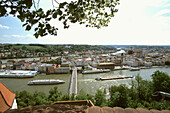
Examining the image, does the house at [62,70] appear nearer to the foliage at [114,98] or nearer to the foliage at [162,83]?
the foliage at [114,98]

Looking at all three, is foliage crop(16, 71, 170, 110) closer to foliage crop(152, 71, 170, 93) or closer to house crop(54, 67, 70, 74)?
foliage crop(152, 71, 170, 93)

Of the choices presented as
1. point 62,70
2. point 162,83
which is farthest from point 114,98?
point 62,70

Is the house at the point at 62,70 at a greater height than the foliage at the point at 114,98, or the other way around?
the foliage at the point at 114,98

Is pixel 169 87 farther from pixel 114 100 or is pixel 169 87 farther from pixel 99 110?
pixel 99 110

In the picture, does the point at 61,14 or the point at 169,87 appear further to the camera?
the point at 169,87

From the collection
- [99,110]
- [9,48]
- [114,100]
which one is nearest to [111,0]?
[99,110]

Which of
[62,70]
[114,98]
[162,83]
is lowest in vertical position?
[62,70]

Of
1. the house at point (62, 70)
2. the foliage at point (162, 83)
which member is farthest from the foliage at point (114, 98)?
the house at point (62, 70)

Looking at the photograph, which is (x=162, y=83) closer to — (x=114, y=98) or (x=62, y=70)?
(x=114, y=98)

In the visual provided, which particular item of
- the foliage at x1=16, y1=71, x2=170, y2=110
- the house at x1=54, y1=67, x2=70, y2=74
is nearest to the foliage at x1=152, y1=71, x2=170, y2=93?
the foliage at x1=16, y1=71, x2=170, y2=110

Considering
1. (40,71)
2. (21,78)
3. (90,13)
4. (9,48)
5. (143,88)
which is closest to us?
(90,13)

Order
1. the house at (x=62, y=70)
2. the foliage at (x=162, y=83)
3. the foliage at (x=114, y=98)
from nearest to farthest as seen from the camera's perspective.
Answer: the foliage at (x=114, y=98), the foliage at (x=162, y=83), the house at (x=62, y=70)
